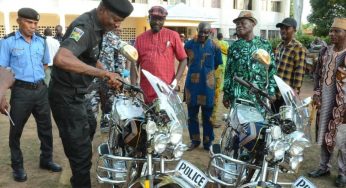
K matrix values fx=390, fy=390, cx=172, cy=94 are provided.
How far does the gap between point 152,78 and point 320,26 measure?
1735 cm

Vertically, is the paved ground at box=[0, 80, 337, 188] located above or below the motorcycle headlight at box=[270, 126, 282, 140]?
below

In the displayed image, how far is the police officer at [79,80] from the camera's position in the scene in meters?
2.99

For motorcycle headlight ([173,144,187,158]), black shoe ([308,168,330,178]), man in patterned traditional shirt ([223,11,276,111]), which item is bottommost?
black shoe ([308,168,330,178])

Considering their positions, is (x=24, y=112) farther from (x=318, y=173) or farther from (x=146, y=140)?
(x=318, y=173)

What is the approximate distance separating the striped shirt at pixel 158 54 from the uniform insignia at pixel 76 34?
5.57ft

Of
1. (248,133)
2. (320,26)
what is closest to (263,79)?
(248,133)

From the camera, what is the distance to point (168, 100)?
2.94 meters

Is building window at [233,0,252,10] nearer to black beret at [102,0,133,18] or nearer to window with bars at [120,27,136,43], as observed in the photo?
window with bars at [120,27,136,43]

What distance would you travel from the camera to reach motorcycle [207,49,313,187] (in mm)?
2633

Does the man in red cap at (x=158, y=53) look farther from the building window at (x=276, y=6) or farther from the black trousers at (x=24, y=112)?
the building window at (x=276, y=6)

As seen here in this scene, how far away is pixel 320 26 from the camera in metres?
18.5

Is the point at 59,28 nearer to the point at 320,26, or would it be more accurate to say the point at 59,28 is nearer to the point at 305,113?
the point at 305,113

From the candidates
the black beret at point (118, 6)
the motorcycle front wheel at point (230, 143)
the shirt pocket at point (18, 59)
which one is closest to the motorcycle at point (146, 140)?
the black beret at point (118, 6)

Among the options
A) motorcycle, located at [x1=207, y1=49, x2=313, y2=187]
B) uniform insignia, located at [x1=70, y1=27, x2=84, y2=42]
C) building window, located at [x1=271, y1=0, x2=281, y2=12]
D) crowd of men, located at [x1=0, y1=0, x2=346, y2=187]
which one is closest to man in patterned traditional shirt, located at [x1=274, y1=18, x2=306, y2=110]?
crowd of men, located at [x1=0, y1=0, x2=346, y2=187]
